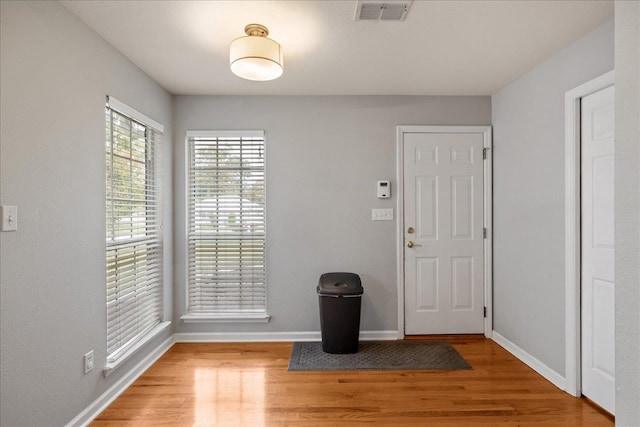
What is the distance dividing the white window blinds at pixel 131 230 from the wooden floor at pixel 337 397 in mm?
448

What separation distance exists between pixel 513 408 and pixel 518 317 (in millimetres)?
985

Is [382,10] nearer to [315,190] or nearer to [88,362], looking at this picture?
[315,190]

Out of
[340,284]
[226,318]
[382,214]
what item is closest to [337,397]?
[340,284]

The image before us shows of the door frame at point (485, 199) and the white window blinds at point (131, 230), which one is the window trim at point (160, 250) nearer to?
the white window blinds at point (131, 230)

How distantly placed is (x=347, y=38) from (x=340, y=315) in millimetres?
2259

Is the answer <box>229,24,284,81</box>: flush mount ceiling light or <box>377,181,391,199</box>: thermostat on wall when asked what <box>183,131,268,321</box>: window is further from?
<box>229,24,284,81</box>: flush mount ceiling light

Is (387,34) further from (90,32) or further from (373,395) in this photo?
(373,395)

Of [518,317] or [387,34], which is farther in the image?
[518,317]

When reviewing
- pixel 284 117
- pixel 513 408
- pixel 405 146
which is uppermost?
pixel 284 117

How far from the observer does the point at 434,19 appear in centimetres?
216

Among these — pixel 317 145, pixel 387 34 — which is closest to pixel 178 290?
pixel 317 145

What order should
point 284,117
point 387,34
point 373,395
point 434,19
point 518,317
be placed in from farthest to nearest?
point 284,117 < point 518,317 < point 373,395 < point 387,34 < point 434,19

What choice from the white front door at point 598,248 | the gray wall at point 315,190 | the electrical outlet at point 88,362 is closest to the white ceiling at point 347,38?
the gray wall at point 315,190

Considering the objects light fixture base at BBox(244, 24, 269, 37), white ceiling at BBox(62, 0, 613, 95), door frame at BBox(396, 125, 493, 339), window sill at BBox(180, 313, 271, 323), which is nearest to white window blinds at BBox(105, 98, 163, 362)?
window sill at BBox(180, 313, 271, 323)
